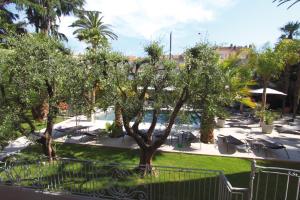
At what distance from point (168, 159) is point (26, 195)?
628cm

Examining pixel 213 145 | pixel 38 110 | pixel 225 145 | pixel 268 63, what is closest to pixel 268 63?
pixel 268 63

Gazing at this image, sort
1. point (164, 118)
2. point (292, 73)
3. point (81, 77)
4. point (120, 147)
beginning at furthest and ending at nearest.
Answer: point (292, 73) → point (120, 147) → point (164, 118) → point (81, 77)

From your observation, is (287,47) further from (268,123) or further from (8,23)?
(8,23)

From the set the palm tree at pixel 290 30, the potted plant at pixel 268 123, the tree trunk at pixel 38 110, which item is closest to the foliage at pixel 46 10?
the tree trunk at pixel 38 110

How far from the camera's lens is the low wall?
872 centimetres

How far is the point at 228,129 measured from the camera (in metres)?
19.8

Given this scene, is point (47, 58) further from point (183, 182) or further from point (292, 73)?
point (292, 73)

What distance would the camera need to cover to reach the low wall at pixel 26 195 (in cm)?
872

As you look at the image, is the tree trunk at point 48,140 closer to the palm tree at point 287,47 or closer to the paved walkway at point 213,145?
the paved walkway at point 213,145

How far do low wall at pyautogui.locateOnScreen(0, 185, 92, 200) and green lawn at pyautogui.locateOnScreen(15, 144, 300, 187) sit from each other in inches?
98.7

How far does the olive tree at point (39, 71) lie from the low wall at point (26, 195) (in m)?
3.02

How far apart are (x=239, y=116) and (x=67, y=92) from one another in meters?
18.3

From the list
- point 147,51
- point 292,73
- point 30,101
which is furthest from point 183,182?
point 292,73

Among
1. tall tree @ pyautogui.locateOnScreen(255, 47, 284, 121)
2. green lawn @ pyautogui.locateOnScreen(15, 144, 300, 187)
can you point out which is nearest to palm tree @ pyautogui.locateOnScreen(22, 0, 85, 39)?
green lawn @ pyautogui.locateOnScreen(15, 144, 300, 187)
